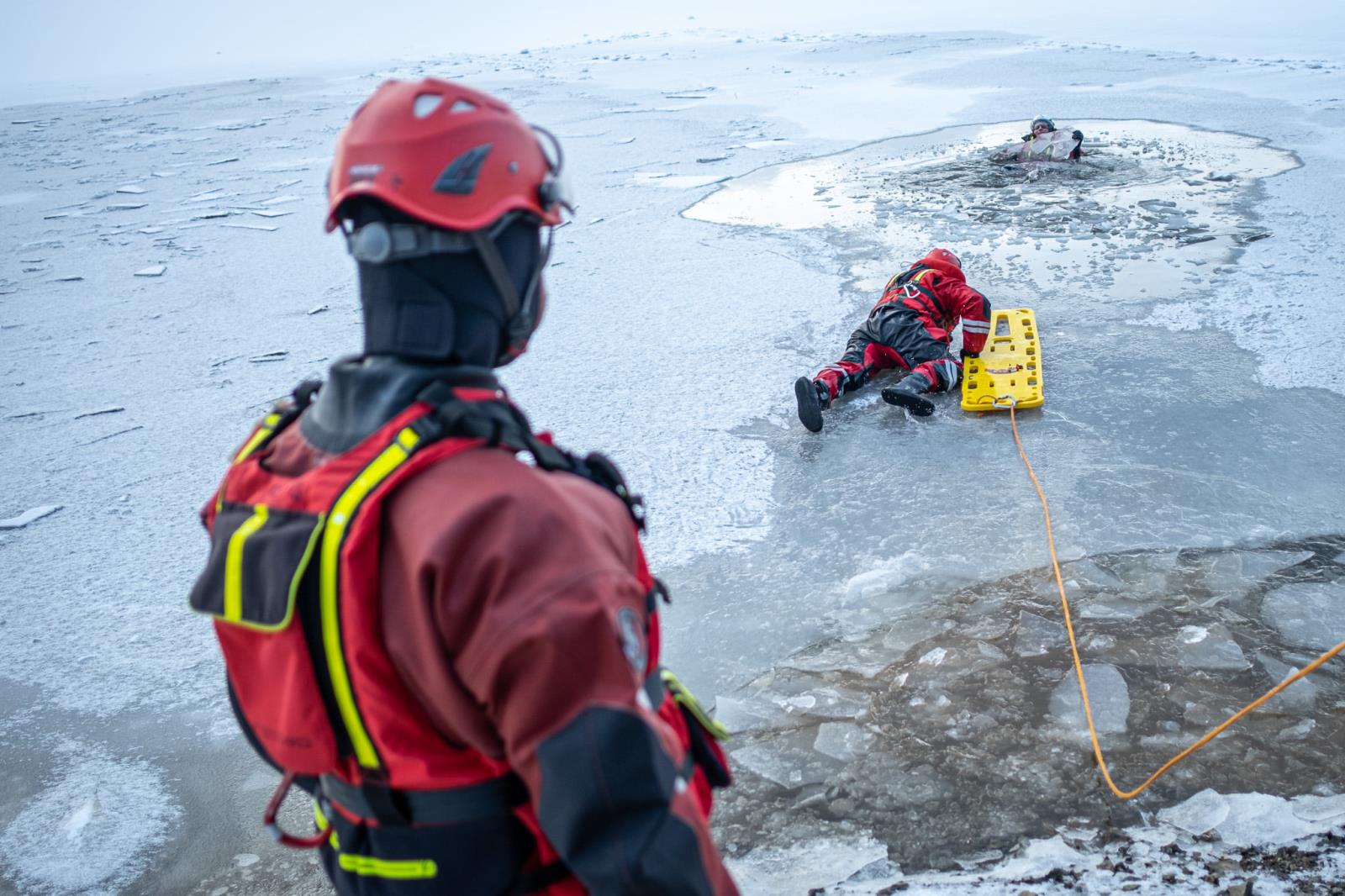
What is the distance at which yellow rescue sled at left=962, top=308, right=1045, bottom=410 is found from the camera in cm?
445

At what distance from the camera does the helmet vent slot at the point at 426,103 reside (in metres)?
1.32

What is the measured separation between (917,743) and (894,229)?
16.5 ft

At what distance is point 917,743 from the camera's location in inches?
102

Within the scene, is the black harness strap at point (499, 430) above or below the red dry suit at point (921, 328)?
above

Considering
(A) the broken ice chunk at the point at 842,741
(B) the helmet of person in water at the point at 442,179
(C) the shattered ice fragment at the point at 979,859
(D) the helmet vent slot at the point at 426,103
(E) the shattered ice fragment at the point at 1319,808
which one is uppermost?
(D) the helmet vent slot at the point at 426,103

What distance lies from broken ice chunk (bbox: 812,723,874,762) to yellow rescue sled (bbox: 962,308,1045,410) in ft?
7.14

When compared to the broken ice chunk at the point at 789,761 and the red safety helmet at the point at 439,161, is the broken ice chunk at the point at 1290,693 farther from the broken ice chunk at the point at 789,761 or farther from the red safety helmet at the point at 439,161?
the red safety helmet at the point at 439,161

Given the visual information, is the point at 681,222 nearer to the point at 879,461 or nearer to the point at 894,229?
the point at 894,229

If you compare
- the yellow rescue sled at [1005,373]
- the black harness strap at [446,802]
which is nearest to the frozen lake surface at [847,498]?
the yellow rescue sled at [1005,373]

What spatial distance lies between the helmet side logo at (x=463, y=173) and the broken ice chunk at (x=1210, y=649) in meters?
2.44

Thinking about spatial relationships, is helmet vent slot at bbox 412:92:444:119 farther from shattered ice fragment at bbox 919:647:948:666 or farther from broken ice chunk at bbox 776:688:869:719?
shattered ice fragment at bbox 919:647:948:666

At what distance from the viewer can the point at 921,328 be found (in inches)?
194

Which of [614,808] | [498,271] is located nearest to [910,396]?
[498,271]

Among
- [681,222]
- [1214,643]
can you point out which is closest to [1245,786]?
[1214,643]
